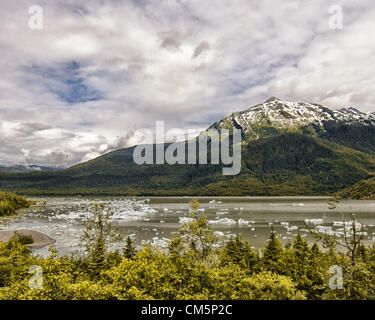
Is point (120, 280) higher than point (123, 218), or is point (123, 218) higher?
point (120, 280)

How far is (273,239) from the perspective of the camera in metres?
31.9

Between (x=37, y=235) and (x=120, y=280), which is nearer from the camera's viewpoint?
(x=120, y=280)

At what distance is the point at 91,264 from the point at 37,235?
39.0 m

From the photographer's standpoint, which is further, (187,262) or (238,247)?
(238,247)
